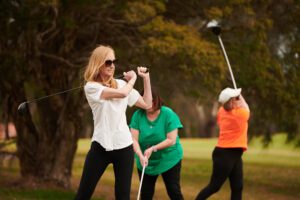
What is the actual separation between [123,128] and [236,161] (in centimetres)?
251

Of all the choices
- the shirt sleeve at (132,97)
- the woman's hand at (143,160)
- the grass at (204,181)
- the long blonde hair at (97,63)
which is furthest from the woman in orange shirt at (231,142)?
the grass at (204,181)

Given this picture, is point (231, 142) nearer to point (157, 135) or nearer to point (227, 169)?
point (227, 169)

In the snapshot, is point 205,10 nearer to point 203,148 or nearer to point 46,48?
point 46,48

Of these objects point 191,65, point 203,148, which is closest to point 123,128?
point 191,65

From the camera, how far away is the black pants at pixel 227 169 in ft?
28.3

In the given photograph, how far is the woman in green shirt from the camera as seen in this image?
7957mm

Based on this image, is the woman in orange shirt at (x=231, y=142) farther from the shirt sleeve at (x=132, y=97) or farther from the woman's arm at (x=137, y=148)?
the shirt sleeve at (x=132, y=97)

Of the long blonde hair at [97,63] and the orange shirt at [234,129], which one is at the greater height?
the long blonde hair at [97,63]

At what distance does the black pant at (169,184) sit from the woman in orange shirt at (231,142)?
793 mm

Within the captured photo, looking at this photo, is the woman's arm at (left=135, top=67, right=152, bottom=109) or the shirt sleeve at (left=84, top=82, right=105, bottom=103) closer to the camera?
the shirt sleeve at (left=84, top=82, right=105, bottom=103)

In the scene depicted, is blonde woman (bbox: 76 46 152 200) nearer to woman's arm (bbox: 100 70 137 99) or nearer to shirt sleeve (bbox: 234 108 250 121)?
woman's arm (bbox: 100 70 137 99)

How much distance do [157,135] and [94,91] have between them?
1.63 metres

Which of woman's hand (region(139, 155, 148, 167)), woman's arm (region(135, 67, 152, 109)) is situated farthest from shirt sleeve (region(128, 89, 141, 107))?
woman's hand (region(139, 155, 148, 167))

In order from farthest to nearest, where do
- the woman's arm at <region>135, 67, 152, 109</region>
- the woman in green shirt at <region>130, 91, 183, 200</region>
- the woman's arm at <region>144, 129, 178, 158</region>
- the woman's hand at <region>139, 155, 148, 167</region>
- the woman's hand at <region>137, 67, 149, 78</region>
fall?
the woman in green shirt at <region>130, 91, 183, 200</region>
the woman's arm at <region>144, 129, 178, 158</region>
the woman's hand at <region>139, 155, 148, 167</region>
the woman's arm at <region>135, 67, 152, 109</region>
the woman's hand at <region>137, 67, 149, 78</region>
